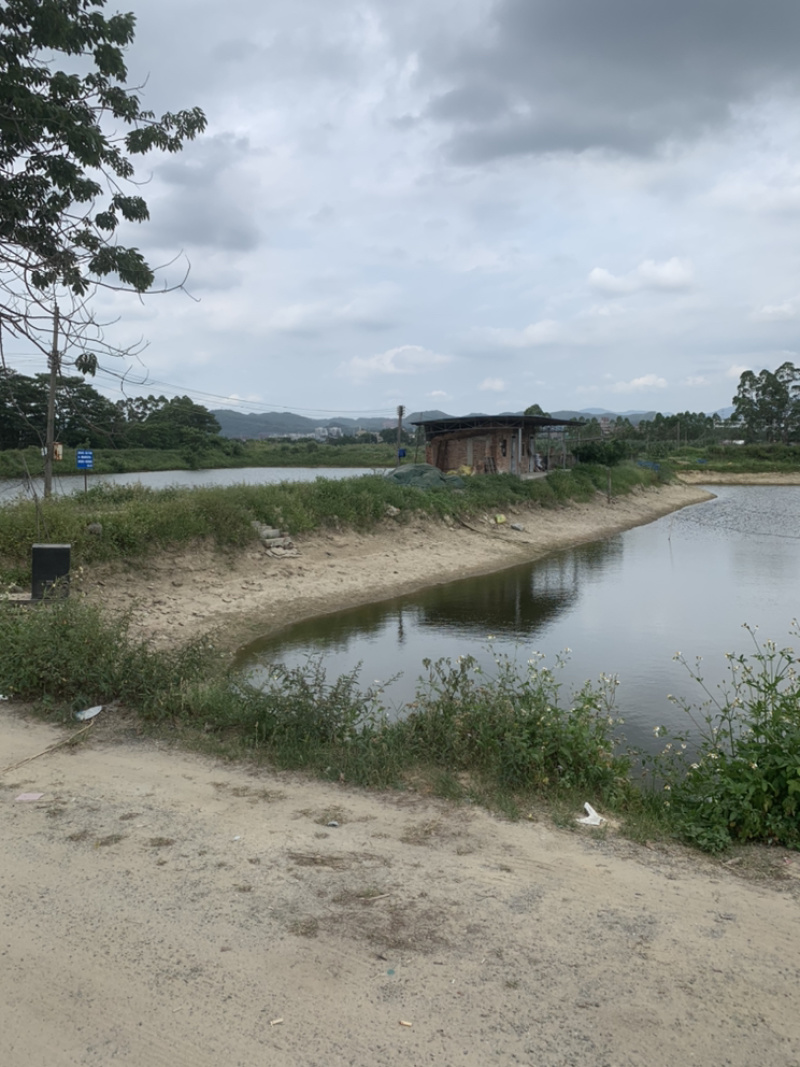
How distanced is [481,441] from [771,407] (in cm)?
6063

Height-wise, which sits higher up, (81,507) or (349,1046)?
(81,507)

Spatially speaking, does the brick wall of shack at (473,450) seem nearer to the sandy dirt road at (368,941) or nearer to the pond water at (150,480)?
the pond water at (150,480)

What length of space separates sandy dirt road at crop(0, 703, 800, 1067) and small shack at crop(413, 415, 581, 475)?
92.9 feet

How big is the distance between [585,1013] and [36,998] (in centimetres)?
207

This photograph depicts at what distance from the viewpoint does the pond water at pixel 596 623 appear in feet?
33.8

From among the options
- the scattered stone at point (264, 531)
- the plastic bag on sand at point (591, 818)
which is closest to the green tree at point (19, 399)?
the plastic bag on sand at point (591, 818)

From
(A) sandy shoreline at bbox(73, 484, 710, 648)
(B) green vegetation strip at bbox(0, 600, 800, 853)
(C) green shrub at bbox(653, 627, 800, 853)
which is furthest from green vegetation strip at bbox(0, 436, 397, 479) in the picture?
(C) green shrub at bbox(653, 627, 800, 853)

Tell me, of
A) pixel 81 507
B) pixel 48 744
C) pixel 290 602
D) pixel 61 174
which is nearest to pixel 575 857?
pixel 48 744

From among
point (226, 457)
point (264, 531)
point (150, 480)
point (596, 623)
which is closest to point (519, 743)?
point (596, 623)

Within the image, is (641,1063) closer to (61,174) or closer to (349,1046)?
(349,1046)

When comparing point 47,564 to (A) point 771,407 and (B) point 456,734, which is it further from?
(A) point 771,407

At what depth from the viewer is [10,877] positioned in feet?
12.4

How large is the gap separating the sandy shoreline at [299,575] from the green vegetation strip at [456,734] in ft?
5.78

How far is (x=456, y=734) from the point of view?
5.50m
